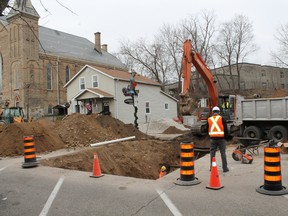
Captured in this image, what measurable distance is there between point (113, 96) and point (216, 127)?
78.5 feet

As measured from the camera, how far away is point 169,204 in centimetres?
603

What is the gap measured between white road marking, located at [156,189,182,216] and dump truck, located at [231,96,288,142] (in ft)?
33.4

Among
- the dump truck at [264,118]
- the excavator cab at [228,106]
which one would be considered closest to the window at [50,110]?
the excavator cab at [228,106]

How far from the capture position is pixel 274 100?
15.4 m

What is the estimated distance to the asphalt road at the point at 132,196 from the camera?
224 inches

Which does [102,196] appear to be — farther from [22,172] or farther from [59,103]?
[59,103]

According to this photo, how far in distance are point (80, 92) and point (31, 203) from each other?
93.2ft

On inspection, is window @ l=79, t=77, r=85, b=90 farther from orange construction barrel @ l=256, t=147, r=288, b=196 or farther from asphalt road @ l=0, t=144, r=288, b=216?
orange construction barrel @ l=256, t=147, r=288, b=196

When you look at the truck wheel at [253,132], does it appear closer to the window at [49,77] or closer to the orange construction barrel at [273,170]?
the orange construction barrel at [273,170]

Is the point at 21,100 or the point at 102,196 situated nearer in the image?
the point at 102,196

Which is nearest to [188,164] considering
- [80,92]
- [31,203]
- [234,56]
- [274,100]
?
[31,203]

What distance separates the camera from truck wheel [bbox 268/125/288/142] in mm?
15211

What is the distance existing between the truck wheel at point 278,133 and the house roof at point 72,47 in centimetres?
4183

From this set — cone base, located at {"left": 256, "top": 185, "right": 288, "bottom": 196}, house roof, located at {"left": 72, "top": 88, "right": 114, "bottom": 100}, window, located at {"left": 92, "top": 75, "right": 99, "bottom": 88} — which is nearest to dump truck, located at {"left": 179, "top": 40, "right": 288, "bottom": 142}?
cone base, located at {"left": 256, "top": 185, "right": 288, "bottom": 196}
